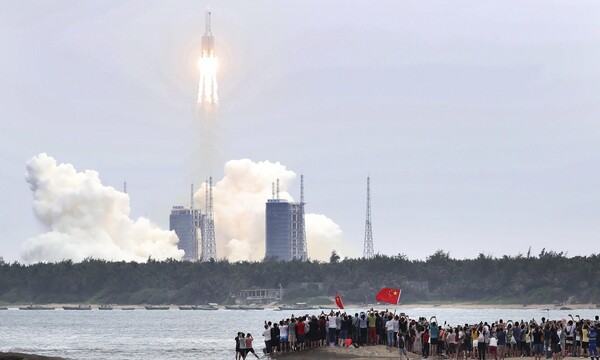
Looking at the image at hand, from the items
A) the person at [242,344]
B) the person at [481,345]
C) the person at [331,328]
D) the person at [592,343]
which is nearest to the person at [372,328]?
the person at [331,328]

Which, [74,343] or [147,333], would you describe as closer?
[74,343]

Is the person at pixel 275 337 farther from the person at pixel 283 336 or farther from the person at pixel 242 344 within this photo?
the person at pixel 242 344

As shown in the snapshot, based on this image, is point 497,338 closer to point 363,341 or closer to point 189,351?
point 363,341

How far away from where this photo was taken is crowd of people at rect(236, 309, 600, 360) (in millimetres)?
73700

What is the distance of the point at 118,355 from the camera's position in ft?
344

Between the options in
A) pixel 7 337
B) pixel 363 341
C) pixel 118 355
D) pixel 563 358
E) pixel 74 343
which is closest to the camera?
pixel 563 358

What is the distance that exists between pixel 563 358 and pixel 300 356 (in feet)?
46.8

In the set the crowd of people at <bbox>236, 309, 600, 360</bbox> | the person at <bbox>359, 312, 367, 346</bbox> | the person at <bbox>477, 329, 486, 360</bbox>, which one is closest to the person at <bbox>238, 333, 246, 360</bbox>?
the crowd of people at <bbox>236, 309, 600, 360</bbox>

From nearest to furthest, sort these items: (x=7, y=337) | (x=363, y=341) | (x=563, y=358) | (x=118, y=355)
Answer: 1. (x=563, y=358)
2. (x=363, y=341)
3. (x=118, y=355)
4. (x=7, y=337)

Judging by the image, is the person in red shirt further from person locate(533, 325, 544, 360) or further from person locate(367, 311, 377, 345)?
person locate(533, 325, 544, 360)

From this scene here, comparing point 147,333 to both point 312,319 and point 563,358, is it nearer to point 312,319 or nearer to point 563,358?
point 312,319

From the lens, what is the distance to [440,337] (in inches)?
3009

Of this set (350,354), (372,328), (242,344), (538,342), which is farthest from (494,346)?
(242,344)

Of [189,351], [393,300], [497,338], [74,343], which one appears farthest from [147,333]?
[497,338]
